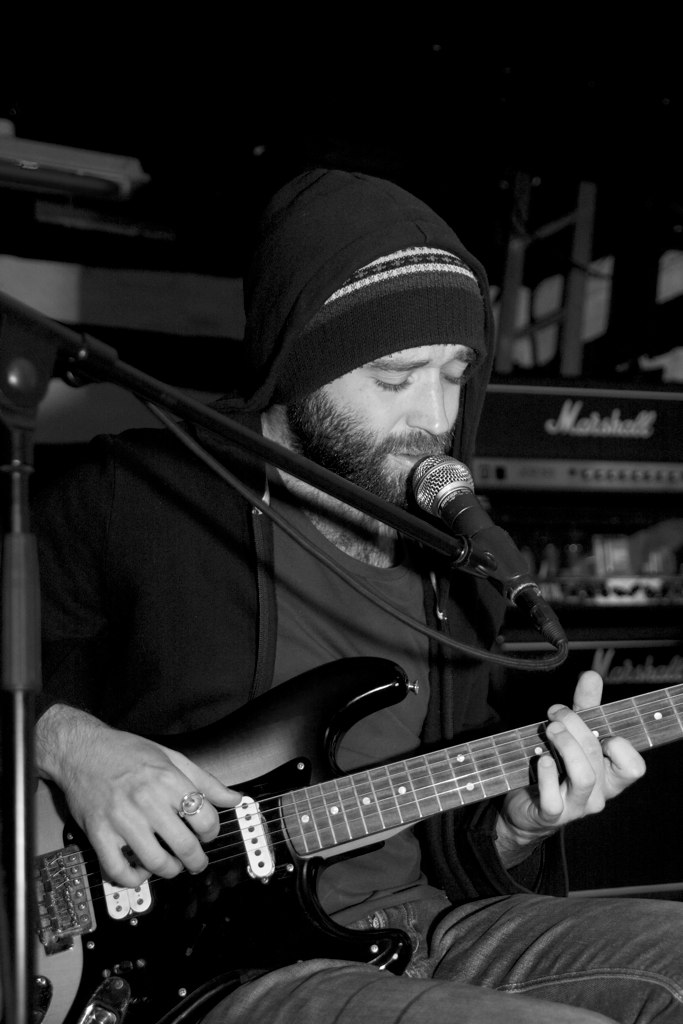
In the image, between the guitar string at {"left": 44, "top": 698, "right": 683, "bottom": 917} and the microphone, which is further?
the guitar string at {"left": 44, "top": 698, "right": 683, "bottom": 917}

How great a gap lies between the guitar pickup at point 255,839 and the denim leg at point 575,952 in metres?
0.30

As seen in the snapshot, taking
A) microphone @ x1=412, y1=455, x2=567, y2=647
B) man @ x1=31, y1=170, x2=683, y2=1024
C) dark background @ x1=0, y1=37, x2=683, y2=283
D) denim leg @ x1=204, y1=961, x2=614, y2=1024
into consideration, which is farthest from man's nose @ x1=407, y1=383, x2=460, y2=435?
dark background @ x1=0, y1=37, x2=683, y2=283

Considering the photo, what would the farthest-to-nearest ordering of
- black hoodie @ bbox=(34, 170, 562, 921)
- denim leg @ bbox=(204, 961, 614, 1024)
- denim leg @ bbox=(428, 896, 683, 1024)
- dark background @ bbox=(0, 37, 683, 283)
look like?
dark background @ bbox=(0, 37, 683, 283) < black hoodie @ bbox=(34, 170, 562, 921) < denim leg @ bbox=(428, 896, 683, 1024) < denim leg @ bbox=(204, 961, 614, 1024)

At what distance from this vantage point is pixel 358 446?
1.51m

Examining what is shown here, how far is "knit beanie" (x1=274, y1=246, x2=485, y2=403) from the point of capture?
1.47 m

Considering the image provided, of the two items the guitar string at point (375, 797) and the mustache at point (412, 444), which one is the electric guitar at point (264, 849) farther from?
the mustache at point (412, 444)

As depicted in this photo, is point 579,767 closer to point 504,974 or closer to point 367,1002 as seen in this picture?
point 504,974

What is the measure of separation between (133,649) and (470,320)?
731 mm

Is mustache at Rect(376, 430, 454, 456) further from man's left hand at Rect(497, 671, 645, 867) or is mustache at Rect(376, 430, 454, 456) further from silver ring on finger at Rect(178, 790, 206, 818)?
silver ring on finger at Rect(178, 790, 206, 818)

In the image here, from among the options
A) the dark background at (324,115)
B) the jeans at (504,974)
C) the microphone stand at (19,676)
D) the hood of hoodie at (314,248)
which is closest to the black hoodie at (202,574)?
the hood of hoodie at (314,248)

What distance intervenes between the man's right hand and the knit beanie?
64 cm

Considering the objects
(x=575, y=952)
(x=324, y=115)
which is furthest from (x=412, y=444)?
(x=324, y=115)

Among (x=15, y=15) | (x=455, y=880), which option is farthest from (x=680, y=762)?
(x=15, y=15)

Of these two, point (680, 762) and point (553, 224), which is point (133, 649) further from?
point (553, 224)
